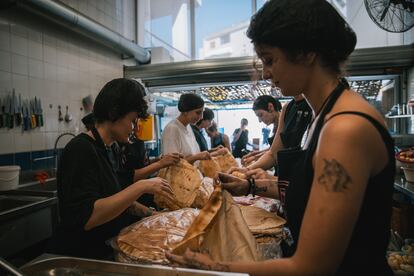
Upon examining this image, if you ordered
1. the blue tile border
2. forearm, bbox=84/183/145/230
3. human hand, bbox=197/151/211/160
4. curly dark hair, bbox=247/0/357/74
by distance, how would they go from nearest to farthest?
1. curly dark hair, bbox=247/0/357/74
2. forearm, bbox=84/183/145/230
3. human hand, bbox=197/151/211/160
4. the blue tile border

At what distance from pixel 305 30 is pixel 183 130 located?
2239 millimetres

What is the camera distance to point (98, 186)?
1235 millimetres

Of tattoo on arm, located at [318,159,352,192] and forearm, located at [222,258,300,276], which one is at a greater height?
tattoo on arm, located at [318,159,352,192]

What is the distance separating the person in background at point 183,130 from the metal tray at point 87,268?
184cm

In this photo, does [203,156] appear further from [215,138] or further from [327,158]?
[215,138]

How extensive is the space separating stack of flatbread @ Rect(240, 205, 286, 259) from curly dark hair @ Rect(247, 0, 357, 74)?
0.70 meters

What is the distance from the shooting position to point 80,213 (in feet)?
3.72

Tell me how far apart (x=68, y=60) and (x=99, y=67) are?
681 millimetres

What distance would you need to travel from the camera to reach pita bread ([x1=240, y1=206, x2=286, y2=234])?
3.84ft

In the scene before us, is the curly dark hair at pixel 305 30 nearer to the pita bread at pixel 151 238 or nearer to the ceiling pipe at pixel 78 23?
the pita bread at pixel 151 238

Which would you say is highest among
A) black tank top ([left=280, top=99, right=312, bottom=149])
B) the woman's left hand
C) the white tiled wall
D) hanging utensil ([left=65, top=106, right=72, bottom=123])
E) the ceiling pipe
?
the ceiling pipe

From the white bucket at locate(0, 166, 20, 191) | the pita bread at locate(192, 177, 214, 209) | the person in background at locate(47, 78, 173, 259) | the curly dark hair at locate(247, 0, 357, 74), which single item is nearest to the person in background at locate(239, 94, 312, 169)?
the pita bread at locate(192, 177, 214, 209)

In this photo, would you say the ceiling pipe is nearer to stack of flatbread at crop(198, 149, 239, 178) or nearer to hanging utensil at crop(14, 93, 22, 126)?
hanging utensil at crop(14, 93, 22, 126)

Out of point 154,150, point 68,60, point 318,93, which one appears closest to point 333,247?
point 318,93
